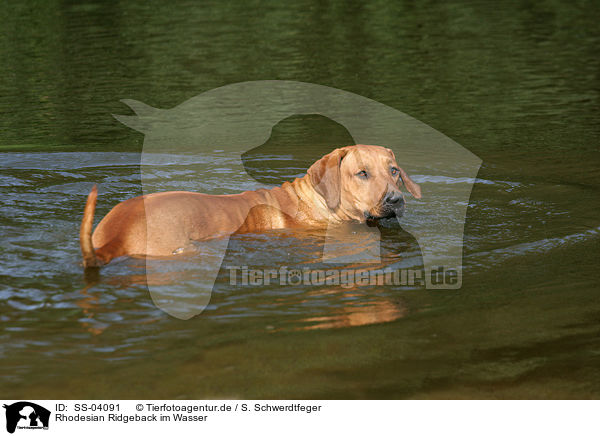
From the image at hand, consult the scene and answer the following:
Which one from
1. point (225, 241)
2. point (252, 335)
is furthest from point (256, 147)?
point (252, 335)

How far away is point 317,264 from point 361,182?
1.33 m

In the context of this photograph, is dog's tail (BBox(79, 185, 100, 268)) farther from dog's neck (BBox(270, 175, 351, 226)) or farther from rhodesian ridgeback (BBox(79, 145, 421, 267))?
dog's neck (BBox(270, 175, 351, 226))

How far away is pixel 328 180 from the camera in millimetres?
7672

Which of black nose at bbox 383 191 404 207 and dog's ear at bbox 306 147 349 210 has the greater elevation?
dog's ear at bbox 306 147 349 210

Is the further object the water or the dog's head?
the dog's head

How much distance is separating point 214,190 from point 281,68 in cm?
952

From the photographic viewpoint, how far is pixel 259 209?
24.5ft

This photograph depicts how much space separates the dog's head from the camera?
7.49m

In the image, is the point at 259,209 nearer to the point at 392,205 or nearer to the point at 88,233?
the point at 392,205

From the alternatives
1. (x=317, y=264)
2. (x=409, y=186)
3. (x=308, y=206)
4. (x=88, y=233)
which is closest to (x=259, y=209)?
(x=308, y=206)
